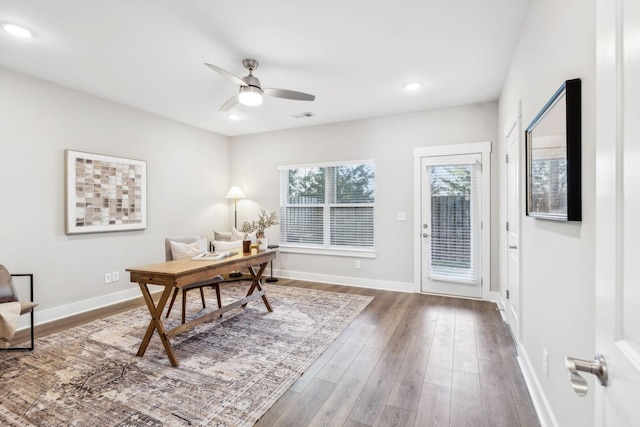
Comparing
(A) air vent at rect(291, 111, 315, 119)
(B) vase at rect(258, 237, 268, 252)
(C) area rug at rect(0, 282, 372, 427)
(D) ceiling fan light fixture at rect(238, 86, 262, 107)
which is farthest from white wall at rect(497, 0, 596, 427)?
(A) air vent at rect(291, 111, 315, 119)

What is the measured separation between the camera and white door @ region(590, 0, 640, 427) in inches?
21.2

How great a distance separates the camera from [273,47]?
2.71m

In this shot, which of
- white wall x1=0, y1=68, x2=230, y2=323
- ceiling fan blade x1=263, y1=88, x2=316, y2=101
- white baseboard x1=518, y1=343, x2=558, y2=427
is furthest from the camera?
white wall x1=0, y1=68, x2=230, y2=323

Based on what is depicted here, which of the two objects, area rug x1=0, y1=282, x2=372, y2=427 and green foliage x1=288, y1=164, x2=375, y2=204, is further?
green foliage x1=288, y1=164, x2=375, y2=204

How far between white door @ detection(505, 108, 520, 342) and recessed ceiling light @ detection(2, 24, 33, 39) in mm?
4029

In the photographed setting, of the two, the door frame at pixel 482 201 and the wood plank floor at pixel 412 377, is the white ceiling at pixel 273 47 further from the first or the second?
the wood plank floor at pixel 412 377

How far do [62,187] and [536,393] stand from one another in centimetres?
480

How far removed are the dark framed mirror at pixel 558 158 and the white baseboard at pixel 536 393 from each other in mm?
1063

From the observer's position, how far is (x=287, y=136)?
17.7ft

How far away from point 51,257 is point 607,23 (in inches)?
182

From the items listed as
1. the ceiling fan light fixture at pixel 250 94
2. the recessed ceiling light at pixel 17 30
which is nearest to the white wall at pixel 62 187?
the recessed ceiling light at pixel 17 30

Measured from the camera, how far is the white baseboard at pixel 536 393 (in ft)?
5.51

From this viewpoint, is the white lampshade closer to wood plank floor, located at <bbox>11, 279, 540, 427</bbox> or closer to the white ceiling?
the white ceiling

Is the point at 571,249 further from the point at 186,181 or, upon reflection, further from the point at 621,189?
the point at 186,181
